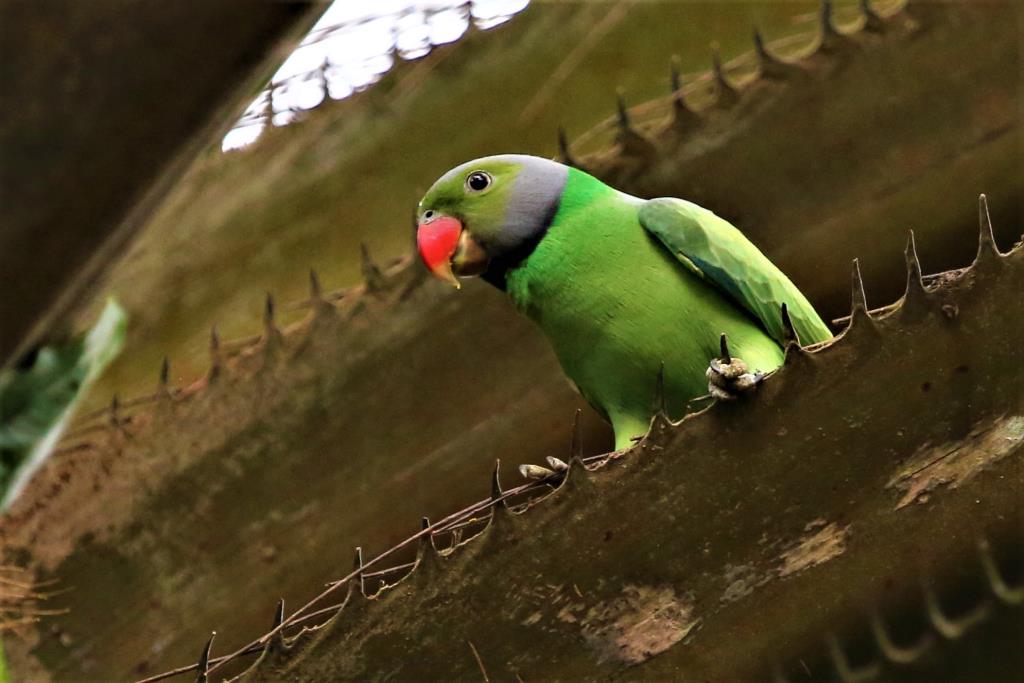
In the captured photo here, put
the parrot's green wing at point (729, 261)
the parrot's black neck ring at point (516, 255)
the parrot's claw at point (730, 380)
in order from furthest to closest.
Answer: the parrot's black neck ring at point (516, 255)
the parrot's green wing at point (729, 261)
the parrot's claw at point (730, 380)

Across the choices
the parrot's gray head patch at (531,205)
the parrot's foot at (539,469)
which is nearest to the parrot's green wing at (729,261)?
the parrot's gray head patch at (531,205)

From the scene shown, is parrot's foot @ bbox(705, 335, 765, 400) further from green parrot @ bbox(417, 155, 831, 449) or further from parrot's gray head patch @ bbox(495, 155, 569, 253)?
parrot's gray head patch @ bbox(495, 155, 569, 253)

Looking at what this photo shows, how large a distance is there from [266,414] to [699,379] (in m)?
0.74

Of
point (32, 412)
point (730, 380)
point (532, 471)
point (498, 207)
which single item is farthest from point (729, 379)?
point (498, 207)

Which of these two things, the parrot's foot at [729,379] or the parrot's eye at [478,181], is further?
the parrot's eye at [478,181]

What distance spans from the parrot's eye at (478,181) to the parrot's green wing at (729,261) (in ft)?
1.09

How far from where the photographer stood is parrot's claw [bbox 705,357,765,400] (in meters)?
1.45

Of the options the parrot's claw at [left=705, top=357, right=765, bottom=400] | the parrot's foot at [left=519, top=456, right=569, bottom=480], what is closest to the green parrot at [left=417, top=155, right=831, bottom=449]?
the parrot's foot at [left=519, top=456, right=569, bottom=480]

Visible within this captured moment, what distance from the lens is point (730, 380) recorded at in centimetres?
149

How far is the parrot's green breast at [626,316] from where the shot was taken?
2.12 m

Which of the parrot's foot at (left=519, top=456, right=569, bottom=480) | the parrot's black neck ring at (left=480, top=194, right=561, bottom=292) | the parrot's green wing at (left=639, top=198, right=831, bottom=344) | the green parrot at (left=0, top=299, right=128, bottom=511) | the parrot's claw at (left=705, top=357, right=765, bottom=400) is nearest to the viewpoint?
the green parrot at (left=0, top=299, right=128, bottom=511)

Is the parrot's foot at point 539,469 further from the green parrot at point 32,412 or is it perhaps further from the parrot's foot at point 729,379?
the green parrot at point 32,412

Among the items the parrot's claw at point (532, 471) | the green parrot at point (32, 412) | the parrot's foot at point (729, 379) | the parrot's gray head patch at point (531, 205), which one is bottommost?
the parrot's claw at point (532, 471)

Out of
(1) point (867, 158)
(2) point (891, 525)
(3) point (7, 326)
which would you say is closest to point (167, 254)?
(1) point (867, 158)
